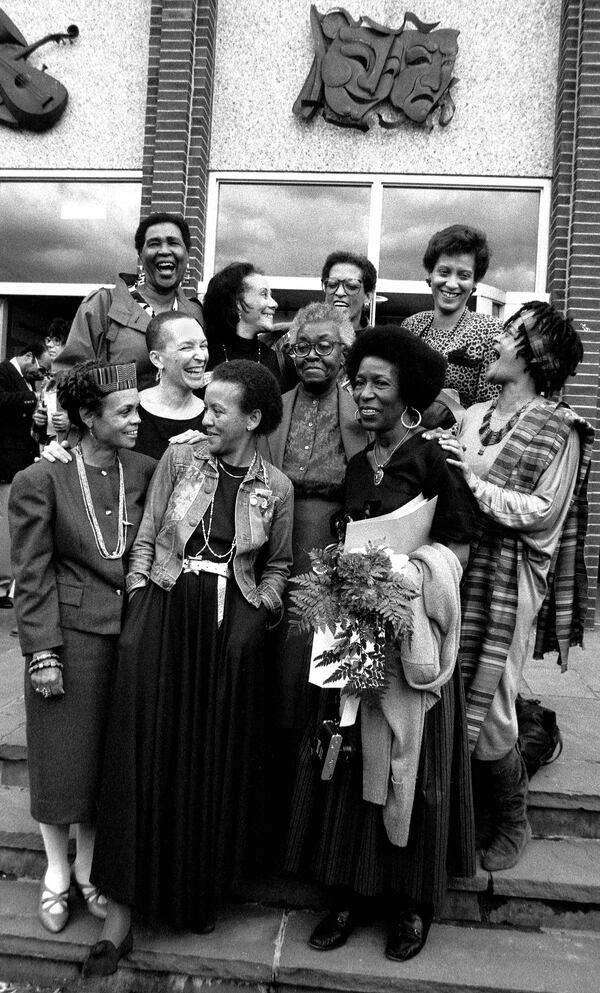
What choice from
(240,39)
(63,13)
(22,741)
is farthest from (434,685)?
(63,13)

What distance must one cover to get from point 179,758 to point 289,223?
5.40 meters

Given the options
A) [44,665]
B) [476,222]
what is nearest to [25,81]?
[476,222]

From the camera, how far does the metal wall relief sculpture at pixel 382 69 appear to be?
6.54 metres

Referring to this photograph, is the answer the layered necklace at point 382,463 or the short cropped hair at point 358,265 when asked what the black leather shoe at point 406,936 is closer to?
the layered necklace at point 382,463

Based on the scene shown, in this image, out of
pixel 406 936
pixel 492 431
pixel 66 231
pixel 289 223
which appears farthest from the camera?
pixel 66 231

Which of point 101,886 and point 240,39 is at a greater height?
point 240,39

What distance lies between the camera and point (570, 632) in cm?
324

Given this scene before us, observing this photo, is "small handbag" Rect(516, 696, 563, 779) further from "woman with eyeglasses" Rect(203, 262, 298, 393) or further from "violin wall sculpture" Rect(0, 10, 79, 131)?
"violin wall sculpture" Rect(0, 10, 79, 131)

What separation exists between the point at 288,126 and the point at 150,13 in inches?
60.3

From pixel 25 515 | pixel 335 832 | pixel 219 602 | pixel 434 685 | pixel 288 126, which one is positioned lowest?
pixel 335 832

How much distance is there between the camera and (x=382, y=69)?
654 cm

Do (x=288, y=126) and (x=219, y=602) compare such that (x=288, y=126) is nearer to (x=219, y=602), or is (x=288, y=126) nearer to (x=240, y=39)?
(x=240, y=39)

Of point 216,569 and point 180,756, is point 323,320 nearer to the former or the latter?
point 216,569

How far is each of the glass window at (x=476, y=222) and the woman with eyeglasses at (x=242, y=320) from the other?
3.59 m
